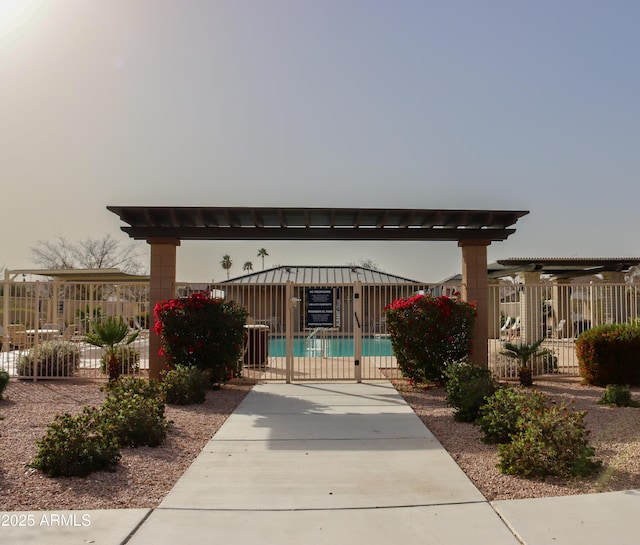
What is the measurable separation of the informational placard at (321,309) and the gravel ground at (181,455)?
8.40 feet

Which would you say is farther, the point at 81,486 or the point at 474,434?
the point at 474,434

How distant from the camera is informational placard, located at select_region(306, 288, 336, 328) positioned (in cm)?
1212

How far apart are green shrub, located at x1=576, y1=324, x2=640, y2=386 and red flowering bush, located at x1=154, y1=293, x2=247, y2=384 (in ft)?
24.0

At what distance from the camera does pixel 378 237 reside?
11.7 metres

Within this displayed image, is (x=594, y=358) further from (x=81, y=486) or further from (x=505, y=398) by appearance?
(x=81, y=486)

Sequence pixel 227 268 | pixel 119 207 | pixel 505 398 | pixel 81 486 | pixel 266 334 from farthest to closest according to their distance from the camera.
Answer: pixel 227 268 < pixel 266 334 < pixel 119 207 < pixel 505 398 < pixel 81 486

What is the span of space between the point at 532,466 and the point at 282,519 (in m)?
2.64

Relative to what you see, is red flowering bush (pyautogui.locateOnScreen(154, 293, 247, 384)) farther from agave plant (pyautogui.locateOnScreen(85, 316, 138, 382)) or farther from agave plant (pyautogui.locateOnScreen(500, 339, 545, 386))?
agave plant (pyautogui.locateOnScreen(500, 339, 545, 386))

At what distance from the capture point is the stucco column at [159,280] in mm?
11594

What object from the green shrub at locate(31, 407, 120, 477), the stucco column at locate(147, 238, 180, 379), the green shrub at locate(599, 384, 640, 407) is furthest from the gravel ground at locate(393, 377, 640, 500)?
the stucco column at locate(147, 238, 180, 379)

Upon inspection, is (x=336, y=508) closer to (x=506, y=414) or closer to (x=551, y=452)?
(x=551, y=452)

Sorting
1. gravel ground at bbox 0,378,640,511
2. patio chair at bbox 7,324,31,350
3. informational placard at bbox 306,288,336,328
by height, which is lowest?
gravel ground at bbox 0,378,640,511

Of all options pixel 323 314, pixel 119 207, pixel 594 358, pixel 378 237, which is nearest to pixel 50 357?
pixel 119 207

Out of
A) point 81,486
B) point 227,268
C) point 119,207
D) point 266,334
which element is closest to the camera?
point 81,486
